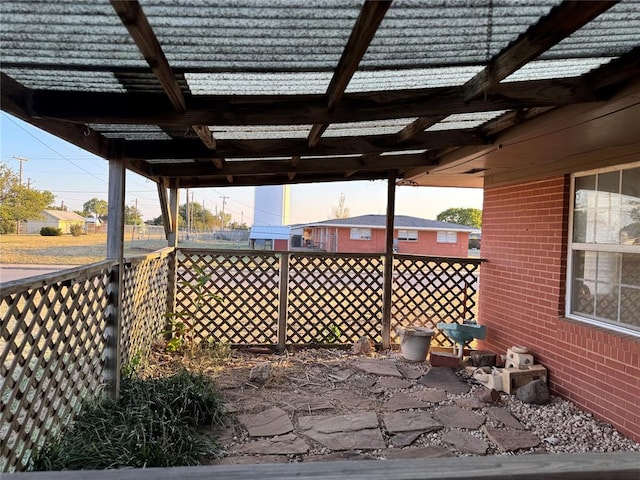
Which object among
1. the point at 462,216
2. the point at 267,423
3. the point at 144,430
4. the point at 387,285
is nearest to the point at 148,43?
the point at 144,430

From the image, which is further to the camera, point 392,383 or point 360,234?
point 360,234

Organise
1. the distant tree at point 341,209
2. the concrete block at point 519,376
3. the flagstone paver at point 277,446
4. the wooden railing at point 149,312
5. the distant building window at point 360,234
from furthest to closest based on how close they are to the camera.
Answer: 1. the distant tree at point 341,209
2. the distant building window at point 360,234
3. the concrete block at point 519,376
4. the flagstone paver at point 277,446
5. the wooden railing at point 149,312

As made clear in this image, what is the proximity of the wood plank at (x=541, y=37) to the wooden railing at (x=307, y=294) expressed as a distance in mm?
3765

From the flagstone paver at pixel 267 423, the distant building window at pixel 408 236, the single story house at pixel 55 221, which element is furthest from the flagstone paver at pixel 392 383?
the distant building window at pixel 408 236

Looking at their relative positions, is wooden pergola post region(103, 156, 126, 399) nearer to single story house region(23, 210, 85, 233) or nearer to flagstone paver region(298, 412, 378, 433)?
flagstone paver region(298, 412, 378, 433)

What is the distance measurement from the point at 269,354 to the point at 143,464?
2.86 metres

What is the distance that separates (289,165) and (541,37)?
314 centimetres

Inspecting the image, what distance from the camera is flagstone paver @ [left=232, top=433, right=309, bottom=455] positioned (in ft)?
9.25

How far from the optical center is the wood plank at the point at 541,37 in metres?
1.35

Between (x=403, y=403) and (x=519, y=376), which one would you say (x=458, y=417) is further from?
(x=519, y=376)

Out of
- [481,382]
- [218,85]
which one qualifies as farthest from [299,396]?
[218,85]

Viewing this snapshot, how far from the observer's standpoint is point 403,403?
3.70 meters

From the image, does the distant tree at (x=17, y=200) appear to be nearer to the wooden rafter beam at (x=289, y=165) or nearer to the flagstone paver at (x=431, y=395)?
the wooden rafter beam at (x=289, y=165)

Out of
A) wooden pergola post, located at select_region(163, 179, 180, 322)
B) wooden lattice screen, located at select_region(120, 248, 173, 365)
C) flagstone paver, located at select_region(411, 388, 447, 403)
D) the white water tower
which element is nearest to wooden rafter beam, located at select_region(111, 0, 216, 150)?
wooden lattice screen, located at select_region(120, 248, 173, 365)
